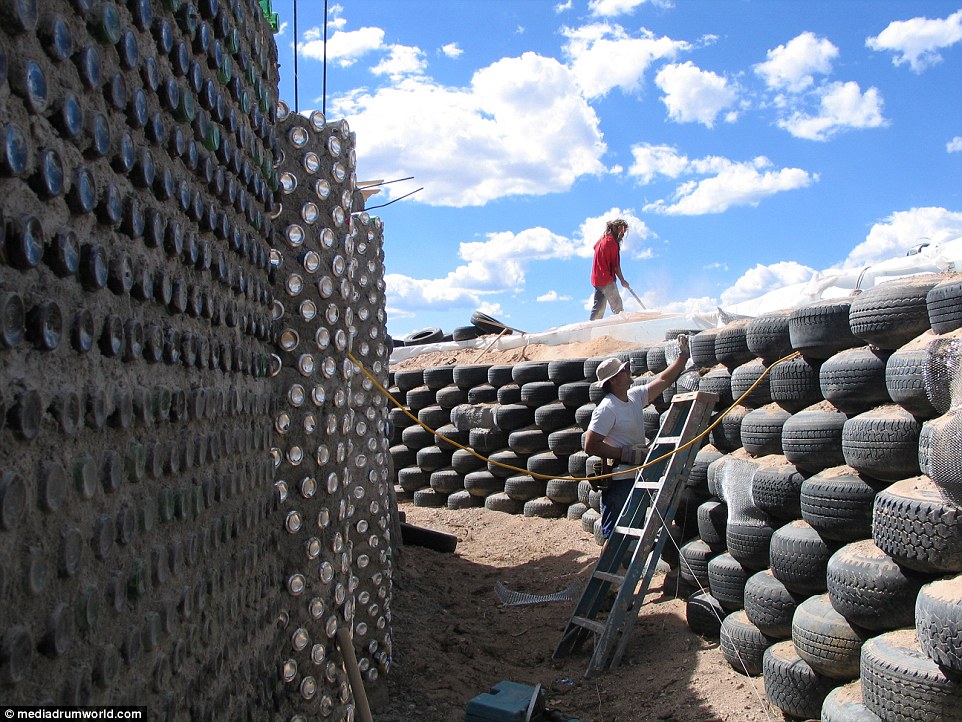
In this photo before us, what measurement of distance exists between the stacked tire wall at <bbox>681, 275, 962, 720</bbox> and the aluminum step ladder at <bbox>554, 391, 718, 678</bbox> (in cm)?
31

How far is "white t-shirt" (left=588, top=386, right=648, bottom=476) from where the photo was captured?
20.3 feet

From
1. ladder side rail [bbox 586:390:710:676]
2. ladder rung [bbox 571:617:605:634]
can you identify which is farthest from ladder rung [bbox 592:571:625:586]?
ladder rung [bbox 571:617:605:634]

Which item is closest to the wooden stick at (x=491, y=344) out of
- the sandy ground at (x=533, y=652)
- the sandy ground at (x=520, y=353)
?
the sandy ground at (x=520, y=353)

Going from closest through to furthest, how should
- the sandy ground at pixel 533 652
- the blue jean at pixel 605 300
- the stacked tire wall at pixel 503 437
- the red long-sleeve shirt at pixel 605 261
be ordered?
1. the sandy ground at pixel 533 652
2. the stacked tire wall at pixel 503 437
3. the red long-sleeve shirt at pixel 605 261
4. the blue jean at pixel 605 300

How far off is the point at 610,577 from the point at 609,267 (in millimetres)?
6516

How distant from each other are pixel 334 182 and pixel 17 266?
2865mm

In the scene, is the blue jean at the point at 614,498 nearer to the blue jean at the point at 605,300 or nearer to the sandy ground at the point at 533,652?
the sandy ground at the point at 533,652

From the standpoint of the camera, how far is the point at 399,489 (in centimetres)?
1073

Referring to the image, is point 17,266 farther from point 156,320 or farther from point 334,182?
point 334,182

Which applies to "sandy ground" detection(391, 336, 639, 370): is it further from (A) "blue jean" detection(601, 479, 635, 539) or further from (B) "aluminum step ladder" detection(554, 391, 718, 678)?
(B) "aluminum step ladder" detection(554, 391, 718, 678)

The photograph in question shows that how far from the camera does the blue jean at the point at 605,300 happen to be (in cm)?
1166

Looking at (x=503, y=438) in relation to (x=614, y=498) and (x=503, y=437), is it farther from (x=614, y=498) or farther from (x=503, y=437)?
(x=614, y=498)

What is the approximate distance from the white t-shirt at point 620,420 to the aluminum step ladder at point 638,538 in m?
0.31

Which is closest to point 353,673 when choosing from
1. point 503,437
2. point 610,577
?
point 610,577
